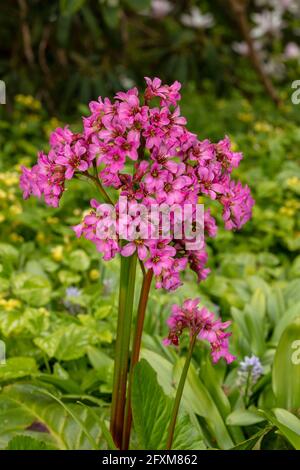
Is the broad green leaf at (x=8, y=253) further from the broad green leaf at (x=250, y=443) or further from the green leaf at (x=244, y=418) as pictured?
the broad green leaf at (x=250, y=443)

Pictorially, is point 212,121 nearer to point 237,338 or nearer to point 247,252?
point 247,252

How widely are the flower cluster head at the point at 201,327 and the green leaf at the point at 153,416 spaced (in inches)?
3.7

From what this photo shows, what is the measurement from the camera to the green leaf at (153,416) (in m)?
1.46

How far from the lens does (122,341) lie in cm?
150

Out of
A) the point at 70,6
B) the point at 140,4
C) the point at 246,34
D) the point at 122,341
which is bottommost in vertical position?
the point at 122,341

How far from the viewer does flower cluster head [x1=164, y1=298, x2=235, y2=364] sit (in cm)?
144

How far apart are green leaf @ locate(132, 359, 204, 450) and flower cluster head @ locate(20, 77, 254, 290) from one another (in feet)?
0.78

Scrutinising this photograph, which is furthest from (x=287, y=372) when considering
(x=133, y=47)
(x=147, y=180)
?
(x=133, y=47)

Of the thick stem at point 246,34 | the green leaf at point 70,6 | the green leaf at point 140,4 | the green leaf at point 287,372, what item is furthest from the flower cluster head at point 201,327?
the thick stem at point 246,34

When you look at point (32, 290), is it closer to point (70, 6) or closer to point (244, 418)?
point (244, 418)

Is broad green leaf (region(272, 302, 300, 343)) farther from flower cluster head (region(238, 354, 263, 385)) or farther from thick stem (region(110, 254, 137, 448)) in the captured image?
thick stem (region(110, 254, 137, 448))

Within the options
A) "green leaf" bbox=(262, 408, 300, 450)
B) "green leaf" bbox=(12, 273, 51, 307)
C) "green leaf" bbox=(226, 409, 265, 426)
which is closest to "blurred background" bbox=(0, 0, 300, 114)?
"green leaf" bbox=(12, 273, 51, 307)

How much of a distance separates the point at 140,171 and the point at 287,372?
2.37 ft

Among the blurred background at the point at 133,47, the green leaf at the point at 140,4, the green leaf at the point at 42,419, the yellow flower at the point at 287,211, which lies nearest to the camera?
the green leaf at the point at 42,419
